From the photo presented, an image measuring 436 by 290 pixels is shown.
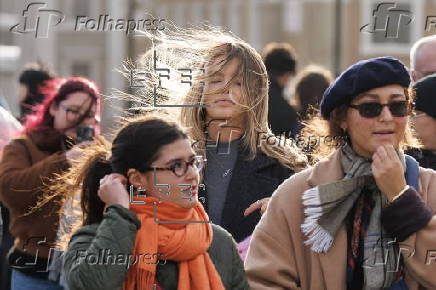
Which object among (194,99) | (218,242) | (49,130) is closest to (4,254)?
(49,130)

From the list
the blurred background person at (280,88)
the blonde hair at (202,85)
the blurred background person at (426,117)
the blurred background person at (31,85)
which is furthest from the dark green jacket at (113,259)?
the blurred background person at (31,85)

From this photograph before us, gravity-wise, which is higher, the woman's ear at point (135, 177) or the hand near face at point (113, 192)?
→ the woman's ear at point (135, 177)

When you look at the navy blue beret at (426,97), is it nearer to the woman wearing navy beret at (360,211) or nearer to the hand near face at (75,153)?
the woman wearing navy beret at (360,211)

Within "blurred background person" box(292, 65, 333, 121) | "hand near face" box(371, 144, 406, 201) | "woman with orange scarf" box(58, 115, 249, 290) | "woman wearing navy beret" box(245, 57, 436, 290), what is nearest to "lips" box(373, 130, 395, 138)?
"woman wearing navy beret" box(245, 57, 436, 290)

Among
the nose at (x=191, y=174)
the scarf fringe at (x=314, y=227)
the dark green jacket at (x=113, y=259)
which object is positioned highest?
the nose at (x=191, y=174)

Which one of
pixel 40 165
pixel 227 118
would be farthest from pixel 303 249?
pixel 40 165

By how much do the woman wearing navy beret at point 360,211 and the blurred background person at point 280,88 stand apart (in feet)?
11.0

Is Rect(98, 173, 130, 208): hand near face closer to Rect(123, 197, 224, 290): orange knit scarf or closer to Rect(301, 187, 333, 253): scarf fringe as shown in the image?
Rect(123, 197, 224, 290): orange knit scarf

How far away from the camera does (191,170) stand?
16.0 ft

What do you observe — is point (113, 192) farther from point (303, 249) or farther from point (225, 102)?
point (225, 102)

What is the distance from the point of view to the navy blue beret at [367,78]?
189 inches

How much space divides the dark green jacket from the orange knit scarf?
48 mm

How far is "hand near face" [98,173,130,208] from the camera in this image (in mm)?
4773

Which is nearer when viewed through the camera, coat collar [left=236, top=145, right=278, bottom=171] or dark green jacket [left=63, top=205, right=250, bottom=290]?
dark green jacket [left=63, top=205, right=250, bottom=290]
